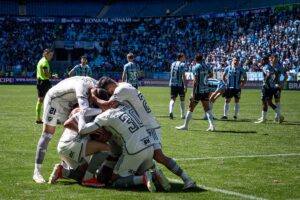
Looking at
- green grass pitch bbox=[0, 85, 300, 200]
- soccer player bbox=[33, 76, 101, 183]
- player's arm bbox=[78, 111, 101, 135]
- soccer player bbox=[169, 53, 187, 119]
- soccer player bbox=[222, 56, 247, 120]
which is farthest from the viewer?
soccer player bbox=[222, 56, 247, 120]

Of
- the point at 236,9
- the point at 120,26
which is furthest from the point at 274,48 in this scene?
the point at 120,26

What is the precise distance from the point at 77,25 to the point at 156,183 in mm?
62513

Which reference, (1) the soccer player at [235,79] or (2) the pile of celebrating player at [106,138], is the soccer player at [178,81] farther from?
(2) the pile of celebrating player at [106,138]

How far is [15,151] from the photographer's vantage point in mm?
11961

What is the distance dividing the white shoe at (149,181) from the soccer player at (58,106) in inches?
66.9

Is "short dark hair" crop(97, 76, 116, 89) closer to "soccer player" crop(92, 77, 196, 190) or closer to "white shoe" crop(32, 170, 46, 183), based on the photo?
"soccer player" crop(92, 77, 196, 190)

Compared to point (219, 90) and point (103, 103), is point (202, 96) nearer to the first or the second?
point (219, 90)

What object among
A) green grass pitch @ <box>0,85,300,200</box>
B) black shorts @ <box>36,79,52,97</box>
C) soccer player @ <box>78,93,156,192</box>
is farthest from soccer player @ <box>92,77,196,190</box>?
black shorts @ <box>36,79,52,97</box>

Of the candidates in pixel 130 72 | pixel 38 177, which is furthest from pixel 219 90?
pixel 38 177

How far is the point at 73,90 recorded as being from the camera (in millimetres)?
8938

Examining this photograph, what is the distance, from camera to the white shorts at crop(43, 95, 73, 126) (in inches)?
361

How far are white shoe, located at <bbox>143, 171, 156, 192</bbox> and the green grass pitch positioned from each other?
9 centimetres

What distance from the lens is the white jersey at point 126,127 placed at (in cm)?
804

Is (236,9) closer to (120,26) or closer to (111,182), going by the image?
(120,26)
